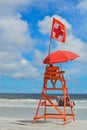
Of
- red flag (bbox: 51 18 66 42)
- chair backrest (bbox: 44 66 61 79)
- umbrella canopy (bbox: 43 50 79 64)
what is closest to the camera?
umbrella canopy (bbox: 43 50 79 64)

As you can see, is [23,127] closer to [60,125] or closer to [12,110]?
[60,125]

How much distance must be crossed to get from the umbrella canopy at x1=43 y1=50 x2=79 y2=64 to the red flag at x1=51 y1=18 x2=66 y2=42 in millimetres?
511

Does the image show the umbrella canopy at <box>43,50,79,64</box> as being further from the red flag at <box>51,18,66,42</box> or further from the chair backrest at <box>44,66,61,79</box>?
the red flag at <box>51,18,66,42</box>

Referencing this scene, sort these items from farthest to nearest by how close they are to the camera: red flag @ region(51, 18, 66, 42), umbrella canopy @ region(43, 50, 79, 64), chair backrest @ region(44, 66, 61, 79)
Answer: chair backrest @ region(44, 66, 61, 79) → red flag @ region(51, 18, 66, 42) → umbrella canopy @ region(43, 50, 79, 64)

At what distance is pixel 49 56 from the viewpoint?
1323 cm

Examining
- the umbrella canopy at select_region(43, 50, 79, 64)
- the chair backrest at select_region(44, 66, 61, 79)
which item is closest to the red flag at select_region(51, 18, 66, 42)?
the umbrella canopy at select_region(43, 50, 79, 64)

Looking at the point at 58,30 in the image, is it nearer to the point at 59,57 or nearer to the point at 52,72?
the point at 59,57

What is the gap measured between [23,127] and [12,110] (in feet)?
22.6

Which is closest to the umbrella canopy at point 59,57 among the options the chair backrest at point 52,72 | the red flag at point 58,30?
the chair backrest at point 52,72

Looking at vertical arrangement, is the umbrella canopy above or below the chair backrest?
above

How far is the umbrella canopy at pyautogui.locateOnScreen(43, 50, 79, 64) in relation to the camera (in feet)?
41.9

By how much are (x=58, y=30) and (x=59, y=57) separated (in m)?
0.98

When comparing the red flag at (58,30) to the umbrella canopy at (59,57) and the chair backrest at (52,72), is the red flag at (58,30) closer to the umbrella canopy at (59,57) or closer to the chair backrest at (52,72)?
the umbrella canopy at (59,57)

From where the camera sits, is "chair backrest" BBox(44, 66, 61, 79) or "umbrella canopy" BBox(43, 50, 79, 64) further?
"chair backrest" BBox(44, 66, 61, 79)
